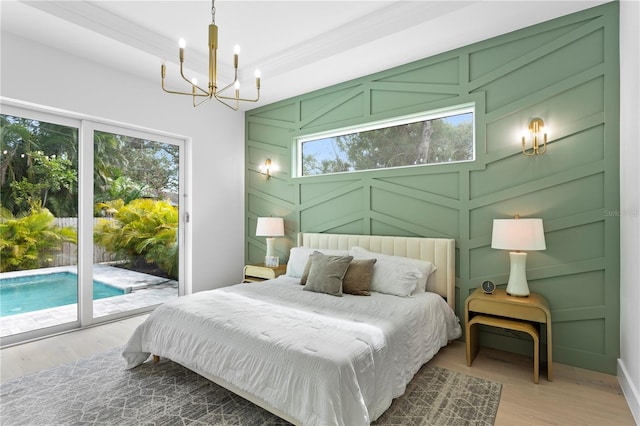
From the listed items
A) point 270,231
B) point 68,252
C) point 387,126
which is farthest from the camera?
point 270,231

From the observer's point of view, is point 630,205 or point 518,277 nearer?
point 630,205

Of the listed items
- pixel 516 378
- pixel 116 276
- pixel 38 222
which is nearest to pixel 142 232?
pixel 116 276

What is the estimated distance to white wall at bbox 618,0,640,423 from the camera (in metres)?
1.99

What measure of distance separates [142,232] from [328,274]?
2565mm

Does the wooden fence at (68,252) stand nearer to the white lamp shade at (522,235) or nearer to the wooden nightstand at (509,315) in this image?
the wooden nightstand at (509,315)

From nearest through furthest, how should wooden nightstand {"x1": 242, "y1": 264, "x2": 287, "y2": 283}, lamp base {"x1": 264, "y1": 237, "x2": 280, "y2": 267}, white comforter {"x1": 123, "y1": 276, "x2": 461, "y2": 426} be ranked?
white comforter {"x1": 123, "y1": 276, "x2": 461, "y2": 426}, wooden nightstand {"x1": 242, "y1": 264, "x2": 287, "y2": 283}, lamp base {"x1": 264, "y1": 237, "x2": 280, "y2": 267}

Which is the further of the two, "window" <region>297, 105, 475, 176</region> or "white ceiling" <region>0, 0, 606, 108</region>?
"window" <region>297, 105, 475, 176</region>

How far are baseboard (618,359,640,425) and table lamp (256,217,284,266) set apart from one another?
11.0ft

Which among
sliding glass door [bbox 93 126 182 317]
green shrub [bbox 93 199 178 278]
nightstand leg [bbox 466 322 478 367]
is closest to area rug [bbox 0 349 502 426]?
nightstand leg [bbox 466 322 478 367]

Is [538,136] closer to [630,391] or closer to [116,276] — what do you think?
[630,391]

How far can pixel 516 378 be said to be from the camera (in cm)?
239

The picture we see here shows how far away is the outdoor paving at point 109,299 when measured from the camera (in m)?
3.11

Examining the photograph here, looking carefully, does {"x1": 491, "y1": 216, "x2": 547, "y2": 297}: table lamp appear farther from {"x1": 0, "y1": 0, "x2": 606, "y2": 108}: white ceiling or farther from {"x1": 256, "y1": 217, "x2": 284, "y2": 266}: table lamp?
{"x1": 256, "y1": 217, "x2": 284, "y2": 266}: table lamp

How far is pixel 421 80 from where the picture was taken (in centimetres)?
333
